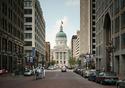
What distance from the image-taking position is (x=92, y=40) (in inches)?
5694

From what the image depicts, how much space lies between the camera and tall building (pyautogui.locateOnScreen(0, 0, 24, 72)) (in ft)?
236

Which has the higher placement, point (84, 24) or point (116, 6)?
point (84, 24)

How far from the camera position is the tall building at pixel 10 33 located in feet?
236

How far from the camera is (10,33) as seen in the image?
80750 millimetres

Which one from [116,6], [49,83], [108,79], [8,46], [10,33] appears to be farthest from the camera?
[10,33]

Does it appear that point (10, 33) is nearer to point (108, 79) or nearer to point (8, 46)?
point (8, 46)

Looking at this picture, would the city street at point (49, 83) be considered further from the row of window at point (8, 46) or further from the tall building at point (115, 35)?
the row of window at point (8, 46)

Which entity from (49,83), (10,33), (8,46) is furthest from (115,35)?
(49,83)

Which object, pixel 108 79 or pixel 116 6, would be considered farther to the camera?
pixel 116 6

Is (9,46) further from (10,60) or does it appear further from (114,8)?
(114,8)

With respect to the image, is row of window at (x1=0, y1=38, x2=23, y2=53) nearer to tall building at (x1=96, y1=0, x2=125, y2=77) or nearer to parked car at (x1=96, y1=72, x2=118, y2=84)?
tall building at (x1=96, y1=0, x2=125, y2=77)

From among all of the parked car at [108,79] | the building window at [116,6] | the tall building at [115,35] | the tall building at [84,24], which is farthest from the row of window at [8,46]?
the tall building at [84,24]

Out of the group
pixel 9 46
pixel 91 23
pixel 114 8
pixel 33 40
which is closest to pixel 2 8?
pixel 9 46

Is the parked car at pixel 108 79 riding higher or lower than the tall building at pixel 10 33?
lower
